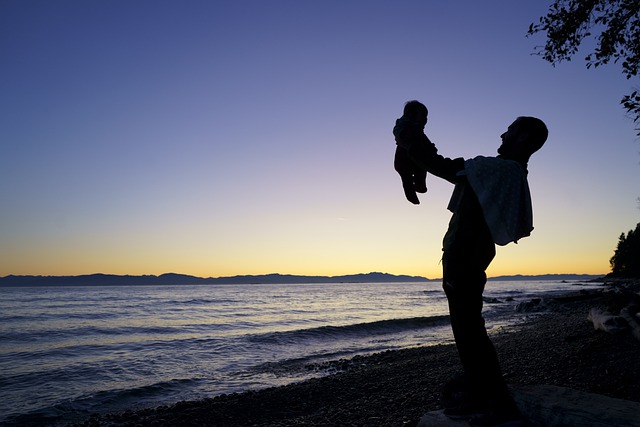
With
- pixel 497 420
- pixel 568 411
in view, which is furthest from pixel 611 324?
pixel 497 420

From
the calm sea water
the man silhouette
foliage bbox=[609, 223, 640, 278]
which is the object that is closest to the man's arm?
the man silhouette

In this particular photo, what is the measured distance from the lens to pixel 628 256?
76.4 meters

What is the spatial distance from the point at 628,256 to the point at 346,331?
78.9 meters

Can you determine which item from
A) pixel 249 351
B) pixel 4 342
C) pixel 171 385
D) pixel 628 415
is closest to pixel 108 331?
pixel 4 342

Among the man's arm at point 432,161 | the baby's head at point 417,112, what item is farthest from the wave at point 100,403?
the baby's head at point 417,112

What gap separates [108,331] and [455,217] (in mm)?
25483

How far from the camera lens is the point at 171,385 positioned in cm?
1080

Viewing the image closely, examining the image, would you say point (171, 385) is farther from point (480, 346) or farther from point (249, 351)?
point (480, 346)

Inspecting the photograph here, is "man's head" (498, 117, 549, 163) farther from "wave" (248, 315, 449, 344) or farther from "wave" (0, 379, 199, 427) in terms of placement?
"wave" (248, 315, 449, 344)

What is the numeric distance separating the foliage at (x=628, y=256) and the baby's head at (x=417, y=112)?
89618mm

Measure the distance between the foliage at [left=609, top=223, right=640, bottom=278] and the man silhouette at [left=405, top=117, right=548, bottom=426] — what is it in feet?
292

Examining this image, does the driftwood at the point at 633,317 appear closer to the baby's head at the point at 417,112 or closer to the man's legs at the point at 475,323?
the man's legs at the point at 475,323

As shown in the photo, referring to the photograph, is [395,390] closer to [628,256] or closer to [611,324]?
[611,324]

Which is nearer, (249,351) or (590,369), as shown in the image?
(590,369)
